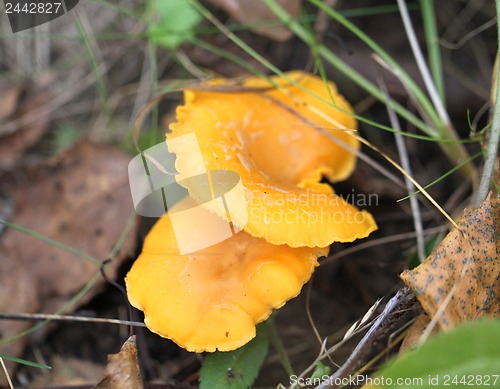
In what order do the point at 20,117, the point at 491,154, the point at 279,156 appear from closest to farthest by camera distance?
the point at 491,154 < the point at 279,156 < the point at 20,117

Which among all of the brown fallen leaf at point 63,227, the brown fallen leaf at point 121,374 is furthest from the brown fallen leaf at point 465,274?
the brown fallen leaf at point 63,227

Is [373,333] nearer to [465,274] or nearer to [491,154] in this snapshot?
[465,274]

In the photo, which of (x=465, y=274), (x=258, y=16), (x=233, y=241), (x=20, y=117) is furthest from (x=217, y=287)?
(x=20, y=117)

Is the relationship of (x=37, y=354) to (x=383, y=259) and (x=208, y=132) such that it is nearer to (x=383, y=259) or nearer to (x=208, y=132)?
(x=208, y=132)

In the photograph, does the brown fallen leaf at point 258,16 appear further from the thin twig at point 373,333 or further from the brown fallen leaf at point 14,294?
the brown fallen leaf at point 14,294

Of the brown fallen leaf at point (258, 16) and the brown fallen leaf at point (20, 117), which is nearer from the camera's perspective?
the brown fallen leaf at point (258, 16)
